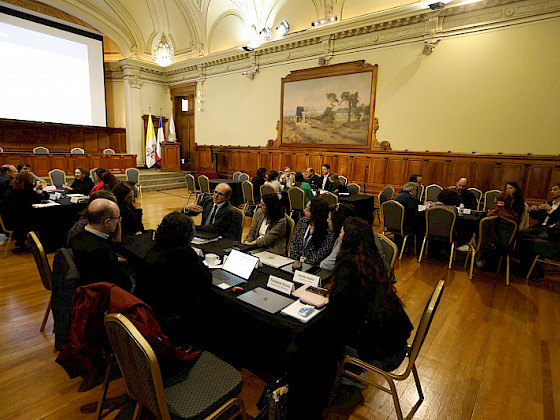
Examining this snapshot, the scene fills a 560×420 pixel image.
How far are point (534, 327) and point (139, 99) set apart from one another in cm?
1537

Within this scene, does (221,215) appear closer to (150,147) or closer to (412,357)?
(412,357)

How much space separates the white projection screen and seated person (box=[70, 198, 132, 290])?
12.4 metres

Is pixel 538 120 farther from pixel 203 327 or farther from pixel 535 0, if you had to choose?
pixel 203 327

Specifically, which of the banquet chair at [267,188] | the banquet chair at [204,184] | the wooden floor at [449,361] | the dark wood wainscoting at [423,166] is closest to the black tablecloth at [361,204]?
the banquet chair at [267,188]

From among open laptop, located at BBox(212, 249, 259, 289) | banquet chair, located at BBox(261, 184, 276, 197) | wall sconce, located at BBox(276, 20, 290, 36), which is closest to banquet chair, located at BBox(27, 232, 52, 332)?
open laptop, located at BBox(212, 249, 259, 289)

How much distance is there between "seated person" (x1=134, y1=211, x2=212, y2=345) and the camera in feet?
6.07

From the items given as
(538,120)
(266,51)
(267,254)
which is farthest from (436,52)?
(267,254)

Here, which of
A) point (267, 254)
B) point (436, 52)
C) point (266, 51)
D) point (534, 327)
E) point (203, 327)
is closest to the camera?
point (203, 327)

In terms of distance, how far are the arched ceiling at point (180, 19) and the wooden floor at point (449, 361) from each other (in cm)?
903

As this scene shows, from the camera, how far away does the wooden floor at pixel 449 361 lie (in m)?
2.09

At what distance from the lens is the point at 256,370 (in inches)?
95.1

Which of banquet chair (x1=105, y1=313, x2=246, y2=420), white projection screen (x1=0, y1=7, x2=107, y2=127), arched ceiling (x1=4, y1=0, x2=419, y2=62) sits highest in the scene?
arched ceiling (x1=4, y1=0, x2=419, y2=62)

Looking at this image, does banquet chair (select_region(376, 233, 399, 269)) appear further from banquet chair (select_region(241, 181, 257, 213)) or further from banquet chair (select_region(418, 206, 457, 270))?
banquet chair (select_region(241, 181, 257, 213))

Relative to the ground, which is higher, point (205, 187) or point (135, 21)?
point (135, 21)
